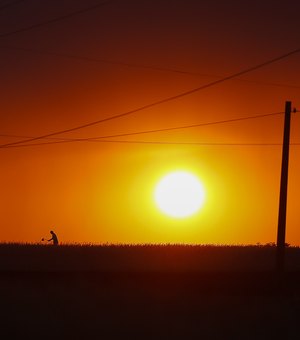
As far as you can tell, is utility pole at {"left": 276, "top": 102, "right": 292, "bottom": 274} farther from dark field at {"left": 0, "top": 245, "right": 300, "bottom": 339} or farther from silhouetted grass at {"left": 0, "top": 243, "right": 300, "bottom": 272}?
silhouetted grass at {"left": 0, "top": 243, "right": 300, "bottom": 272}

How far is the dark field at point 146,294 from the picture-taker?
22.9 meters

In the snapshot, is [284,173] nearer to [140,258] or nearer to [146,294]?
[146,294]

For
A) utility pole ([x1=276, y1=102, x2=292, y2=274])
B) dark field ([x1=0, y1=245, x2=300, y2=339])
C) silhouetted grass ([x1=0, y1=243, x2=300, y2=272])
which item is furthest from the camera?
silhouetted grass ([x1=0, y1=243, x2=300, y2=272])

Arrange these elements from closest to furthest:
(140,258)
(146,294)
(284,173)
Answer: (146,294) < (284,173) < (140,258)

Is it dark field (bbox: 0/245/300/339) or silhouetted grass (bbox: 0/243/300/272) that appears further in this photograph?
silhouetted grass (bbox: 0/243/300/272)

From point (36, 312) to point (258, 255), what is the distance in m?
27.3

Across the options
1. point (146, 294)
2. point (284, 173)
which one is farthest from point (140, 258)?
point (146, 294)

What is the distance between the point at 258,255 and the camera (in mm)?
50625

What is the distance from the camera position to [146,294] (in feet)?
99.2

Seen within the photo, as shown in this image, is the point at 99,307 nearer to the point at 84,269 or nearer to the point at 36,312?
the point at 36,312

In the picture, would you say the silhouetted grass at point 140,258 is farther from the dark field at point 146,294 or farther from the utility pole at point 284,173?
the utility pole at point 284,173

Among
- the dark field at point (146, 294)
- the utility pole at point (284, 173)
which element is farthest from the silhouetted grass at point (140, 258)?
the utility pole at point (284, 173)

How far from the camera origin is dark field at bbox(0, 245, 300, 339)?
75.1 feet

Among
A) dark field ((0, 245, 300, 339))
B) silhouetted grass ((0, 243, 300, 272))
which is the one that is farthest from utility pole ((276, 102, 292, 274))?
silhouetted grass ((0, 243, 300, 272))
